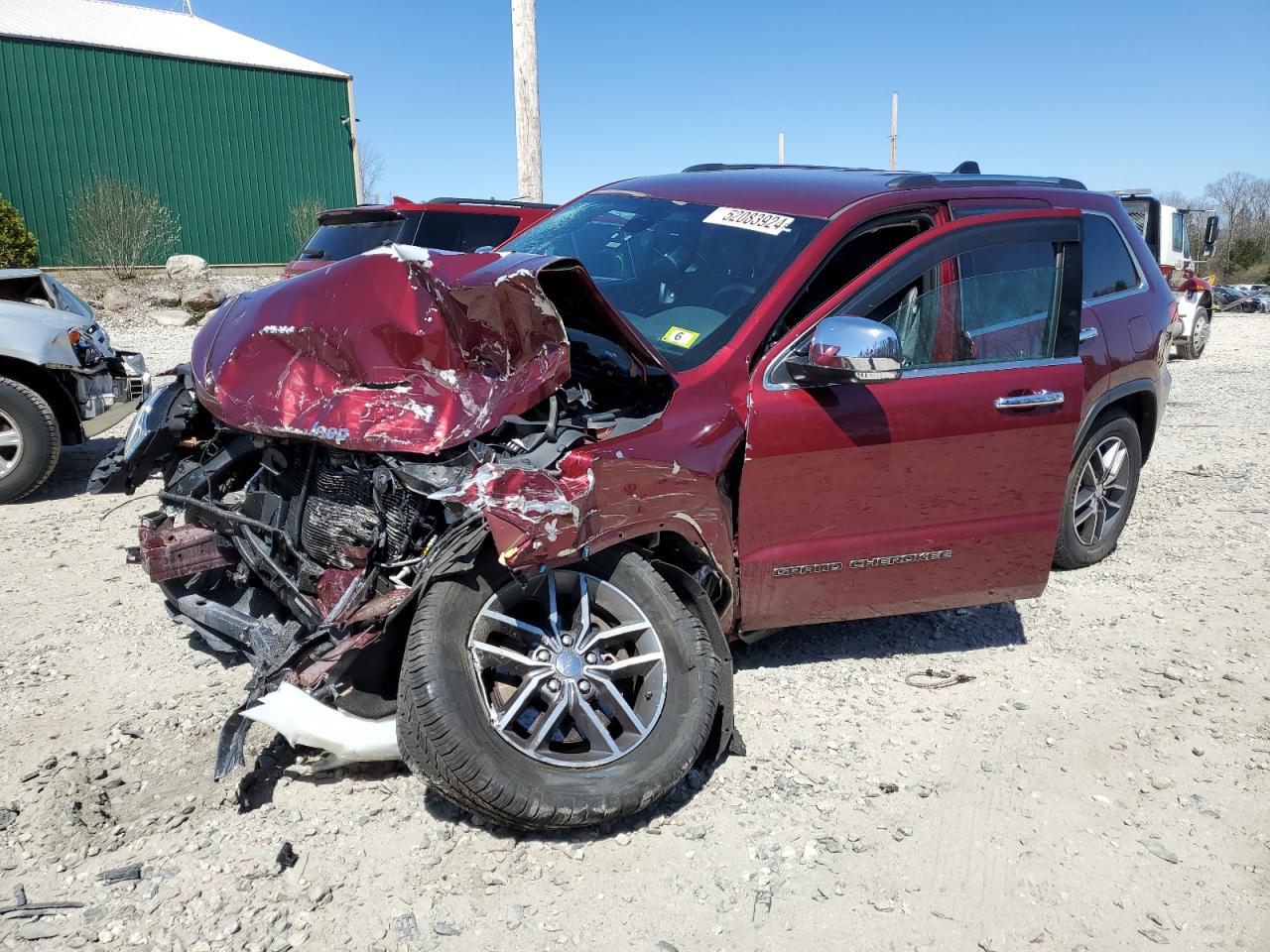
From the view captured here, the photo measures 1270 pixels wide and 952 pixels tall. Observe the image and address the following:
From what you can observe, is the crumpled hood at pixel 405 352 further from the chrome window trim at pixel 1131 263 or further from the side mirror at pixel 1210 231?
the side mirror at pixel 1210 231

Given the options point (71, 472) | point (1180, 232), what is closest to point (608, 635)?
point (71, 472)

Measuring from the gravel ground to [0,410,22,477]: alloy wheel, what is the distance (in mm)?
1860

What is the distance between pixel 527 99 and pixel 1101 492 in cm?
694

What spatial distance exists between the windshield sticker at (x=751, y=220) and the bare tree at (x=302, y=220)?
19971 mm

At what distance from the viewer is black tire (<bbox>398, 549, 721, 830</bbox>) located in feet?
8.48

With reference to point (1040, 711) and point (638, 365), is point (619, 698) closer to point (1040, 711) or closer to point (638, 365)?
point (638, 365)

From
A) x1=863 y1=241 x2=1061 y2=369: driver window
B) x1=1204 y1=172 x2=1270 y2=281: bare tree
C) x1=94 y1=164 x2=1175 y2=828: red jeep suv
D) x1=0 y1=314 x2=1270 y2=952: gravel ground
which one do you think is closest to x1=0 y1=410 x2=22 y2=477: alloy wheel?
x1=0 y1=314 x2=1270 y2=952: gravel ground

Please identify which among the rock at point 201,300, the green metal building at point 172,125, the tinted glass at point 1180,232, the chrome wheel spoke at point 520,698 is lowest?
the chrome wheel spoke at point 520,698

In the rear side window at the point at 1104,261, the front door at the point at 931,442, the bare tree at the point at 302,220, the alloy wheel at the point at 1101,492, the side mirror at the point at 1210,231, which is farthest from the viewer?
the bare tree at the point at 302,220

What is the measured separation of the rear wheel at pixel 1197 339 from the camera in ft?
49.5

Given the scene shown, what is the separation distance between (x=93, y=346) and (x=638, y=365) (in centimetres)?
479

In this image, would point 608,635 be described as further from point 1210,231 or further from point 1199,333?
point 1210,231

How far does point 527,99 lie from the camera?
31.6ft

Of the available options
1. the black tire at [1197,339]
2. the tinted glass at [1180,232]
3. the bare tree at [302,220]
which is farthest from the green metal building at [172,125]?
the black tire at [1197,339]
